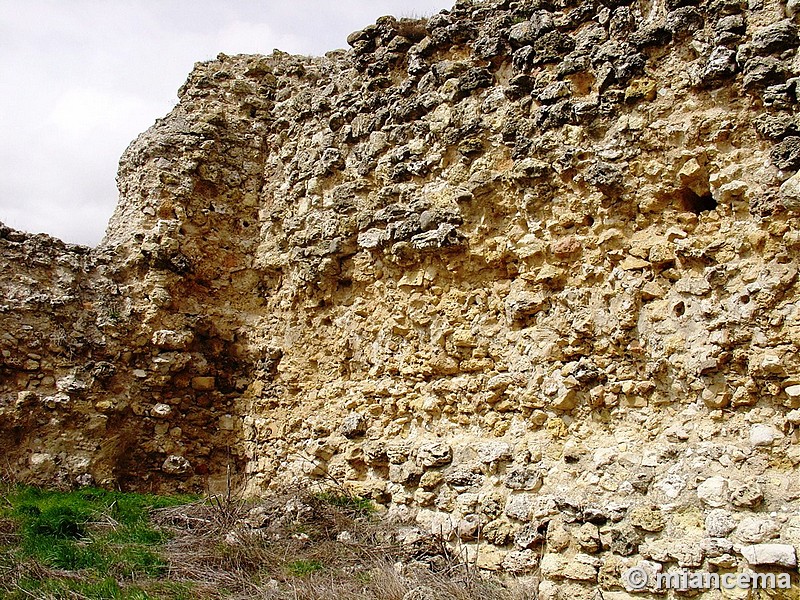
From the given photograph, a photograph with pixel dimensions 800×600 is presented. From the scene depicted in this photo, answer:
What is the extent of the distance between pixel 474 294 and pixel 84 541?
3.85m

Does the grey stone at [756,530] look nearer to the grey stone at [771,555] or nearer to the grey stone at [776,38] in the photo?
the grey stone at [771,555]

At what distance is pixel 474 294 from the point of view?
5914 millimetres

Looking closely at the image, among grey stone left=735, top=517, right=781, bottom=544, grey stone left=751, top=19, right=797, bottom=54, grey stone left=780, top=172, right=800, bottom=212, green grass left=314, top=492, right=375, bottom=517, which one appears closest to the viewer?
grey stone left=735, top=517, right=781, bottom=544

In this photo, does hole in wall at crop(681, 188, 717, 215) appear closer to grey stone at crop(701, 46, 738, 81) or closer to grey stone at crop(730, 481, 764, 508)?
grey stone at crop(701, 46, 738, 81)

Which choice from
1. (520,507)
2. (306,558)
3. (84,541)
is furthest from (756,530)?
(84,541)

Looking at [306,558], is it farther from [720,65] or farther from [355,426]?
[720,65]

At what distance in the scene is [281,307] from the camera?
25.7 feet

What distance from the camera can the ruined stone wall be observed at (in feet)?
14.0

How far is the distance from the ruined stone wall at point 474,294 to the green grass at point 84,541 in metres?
0.60

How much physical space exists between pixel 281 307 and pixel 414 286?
2.19 metres

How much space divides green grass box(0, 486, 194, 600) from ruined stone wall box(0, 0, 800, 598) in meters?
0.60

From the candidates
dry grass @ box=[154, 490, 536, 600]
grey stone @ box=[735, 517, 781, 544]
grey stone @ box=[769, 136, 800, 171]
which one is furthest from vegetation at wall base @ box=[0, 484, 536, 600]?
grey stone @ box=[769, 136, 800, 171]

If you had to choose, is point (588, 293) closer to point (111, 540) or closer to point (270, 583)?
point (270, 583)

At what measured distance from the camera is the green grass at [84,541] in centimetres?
434
